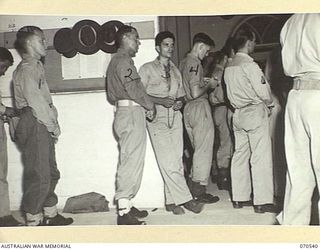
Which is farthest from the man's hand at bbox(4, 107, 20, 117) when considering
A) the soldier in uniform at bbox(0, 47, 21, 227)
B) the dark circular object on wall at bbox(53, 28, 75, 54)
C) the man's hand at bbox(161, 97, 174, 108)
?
the man's hand at bbox(161, 97, 174, 108)

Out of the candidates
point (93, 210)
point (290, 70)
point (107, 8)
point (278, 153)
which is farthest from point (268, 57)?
point (93, 210)

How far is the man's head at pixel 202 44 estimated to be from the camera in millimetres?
906

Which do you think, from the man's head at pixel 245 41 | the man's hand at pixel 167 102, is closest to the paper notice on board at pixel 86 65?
the man's hand at pixel 167 102

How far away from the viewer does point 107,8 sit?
2.97 feet

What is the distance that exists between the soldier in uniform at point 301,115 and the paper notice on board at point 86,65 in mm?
278

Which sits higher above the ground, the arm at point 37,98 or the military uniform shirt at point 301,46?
the military uniform shirt at point 301,46

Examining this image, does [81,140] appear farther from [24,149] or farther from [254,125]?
[254,125]

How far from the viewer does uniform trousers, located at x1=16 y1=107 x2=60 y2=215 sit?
93 cm

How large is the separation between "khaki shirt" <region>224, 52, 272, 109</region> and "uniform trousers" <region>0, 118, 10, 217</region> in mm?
363

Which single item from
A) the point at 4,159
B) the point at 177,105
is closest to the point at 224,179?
the point at 177,105

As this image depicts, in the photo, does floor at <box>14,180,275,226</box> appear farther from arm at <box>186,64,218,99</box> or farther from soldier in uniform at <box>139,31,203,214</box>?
arm at <box>186,64,218,99</box>

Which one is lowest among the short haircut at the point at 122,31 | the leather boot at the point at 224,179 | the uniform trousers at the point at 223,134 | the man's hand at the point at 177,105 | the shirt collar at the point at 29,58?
the leather boot at the point at 224,179

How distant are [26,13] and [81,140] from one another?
0.21 m

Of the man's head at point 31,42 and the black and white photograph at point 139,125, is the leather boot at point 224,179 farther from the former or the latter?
the man's head at point 31,42
